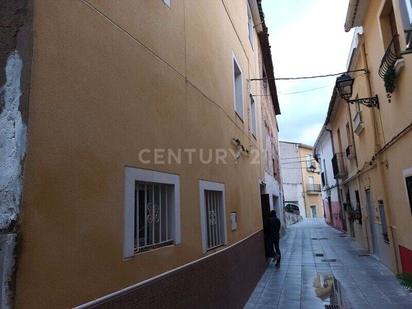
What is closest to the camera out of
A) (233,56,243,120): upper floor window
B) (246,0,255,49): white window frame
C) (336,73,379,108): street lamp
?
(336,73,379,108): street lamp

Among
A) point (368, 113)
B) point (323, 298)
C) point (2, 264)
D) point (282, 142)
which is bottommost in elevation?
point (323, 298)

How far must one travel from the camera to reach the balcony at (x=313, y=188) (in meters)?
44.9

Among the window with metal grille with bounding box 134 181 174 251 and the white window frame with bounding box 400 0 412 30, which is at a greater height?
the white window frame with bounding box 400 0 412 30

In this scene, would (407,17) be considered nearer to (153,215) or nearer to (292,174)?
(153,215)

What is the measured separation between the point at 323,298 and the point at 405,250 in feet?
6.03

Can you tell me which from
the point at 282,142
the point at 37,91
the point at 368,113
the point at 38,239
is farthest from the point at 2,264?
the point at 282,142

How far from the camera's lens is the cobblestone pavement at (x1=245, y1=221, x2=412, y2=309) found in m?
6.22

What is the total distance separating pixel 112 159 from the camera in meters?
2.78

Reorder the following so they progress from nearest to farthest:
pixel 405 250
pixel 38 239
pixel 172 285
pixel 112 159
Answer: pixel 38 239 < pixel 112 159 < pixel 172 285 < pixel 405 250

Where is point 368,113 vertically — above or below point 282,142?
below

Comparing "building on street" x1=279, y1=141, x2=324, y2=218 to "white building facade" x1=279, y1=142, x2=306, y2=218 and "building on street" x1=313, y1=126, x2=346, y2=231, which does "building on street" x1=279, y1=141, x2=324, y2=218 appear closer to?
"white building facade" x1=279, y1=142, x2=306, y2=218

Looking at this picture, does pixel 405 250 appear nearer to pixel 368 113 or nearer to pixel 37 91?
pixel 368 113

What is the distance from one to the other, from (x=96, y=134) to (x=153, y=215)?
47.9 inches

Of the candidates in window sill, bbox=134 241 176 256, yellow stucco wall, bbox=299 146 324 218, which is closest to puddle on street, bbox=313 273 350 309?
window sill, bbox=134 241 176 256
